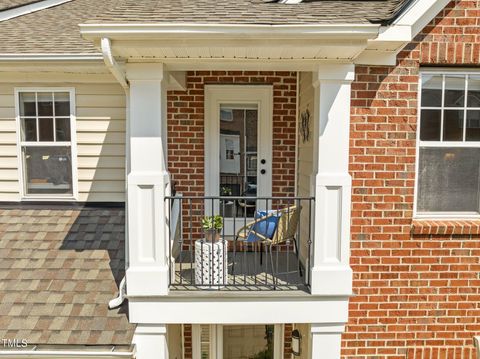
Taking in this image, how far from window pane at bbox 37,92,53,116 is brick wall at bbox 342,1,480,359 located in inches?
147

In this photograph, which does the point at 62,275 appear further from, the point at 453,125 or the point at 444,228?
the point at 453,125

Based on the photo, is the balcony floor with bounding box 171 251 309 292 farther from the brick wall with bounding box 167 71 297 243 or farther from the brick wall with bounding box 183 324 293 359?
the brick wall with bounding box 183 324 293 359

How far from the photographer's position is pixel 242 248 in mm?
5070

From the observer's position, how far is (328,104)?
11.4 feet

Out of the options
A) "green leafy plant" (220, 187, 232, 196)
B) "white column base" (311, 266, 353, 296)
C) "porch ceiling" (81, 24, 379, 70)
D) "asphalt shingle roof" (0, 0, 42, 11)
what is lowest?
"white column base" (311, 266, 353, 296)

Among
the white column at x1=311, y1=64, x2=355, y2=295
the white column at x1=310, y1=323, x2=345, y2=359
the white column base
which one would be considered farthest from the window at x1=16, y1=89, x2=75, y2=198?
the white column at x1=310, y1=323, x2=345, y2=359

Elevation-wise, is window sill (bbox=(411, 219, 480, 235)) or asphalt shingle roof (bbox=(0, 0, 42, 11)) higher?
asphalt shingle roof (bbox=(0, 0, 42, 11))

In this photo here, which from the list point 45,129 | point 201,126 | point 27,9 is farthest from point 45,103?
point 27,9

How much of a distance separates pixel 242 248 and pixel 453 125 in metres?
2.86

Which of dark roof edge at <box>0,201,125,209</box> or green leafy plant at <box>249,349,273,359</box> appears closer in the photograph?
dark roof edge at <box>0,201,125,209</box>

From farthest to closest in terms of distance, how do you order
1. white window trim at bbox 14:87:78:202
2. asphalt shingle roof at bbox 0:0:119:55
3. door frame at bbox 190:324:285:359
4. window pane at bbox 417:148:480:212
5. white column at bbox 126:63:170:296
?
door frame at bbox 190:324:285:359 < white window trim at bbox 14:87:78:202 < asphalt shingle roof at bbox 0:0:119:55 < window pane at bbox 417:148:480:212 < white column at bbox 126:63:170:296

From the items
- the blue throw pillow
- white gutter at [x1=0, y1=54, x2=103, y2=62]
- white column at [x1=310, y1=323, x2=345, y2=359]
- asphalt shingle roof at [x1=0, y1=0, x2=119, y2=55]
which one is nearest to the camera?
white column at [x1=310, y1=323, x2=345, y2=359]

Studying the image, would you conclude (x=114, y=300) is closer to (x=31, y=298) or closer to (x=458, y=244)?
(x=31, y=298)

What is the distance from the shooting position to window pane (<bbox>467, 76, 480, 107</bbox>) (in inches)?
149
